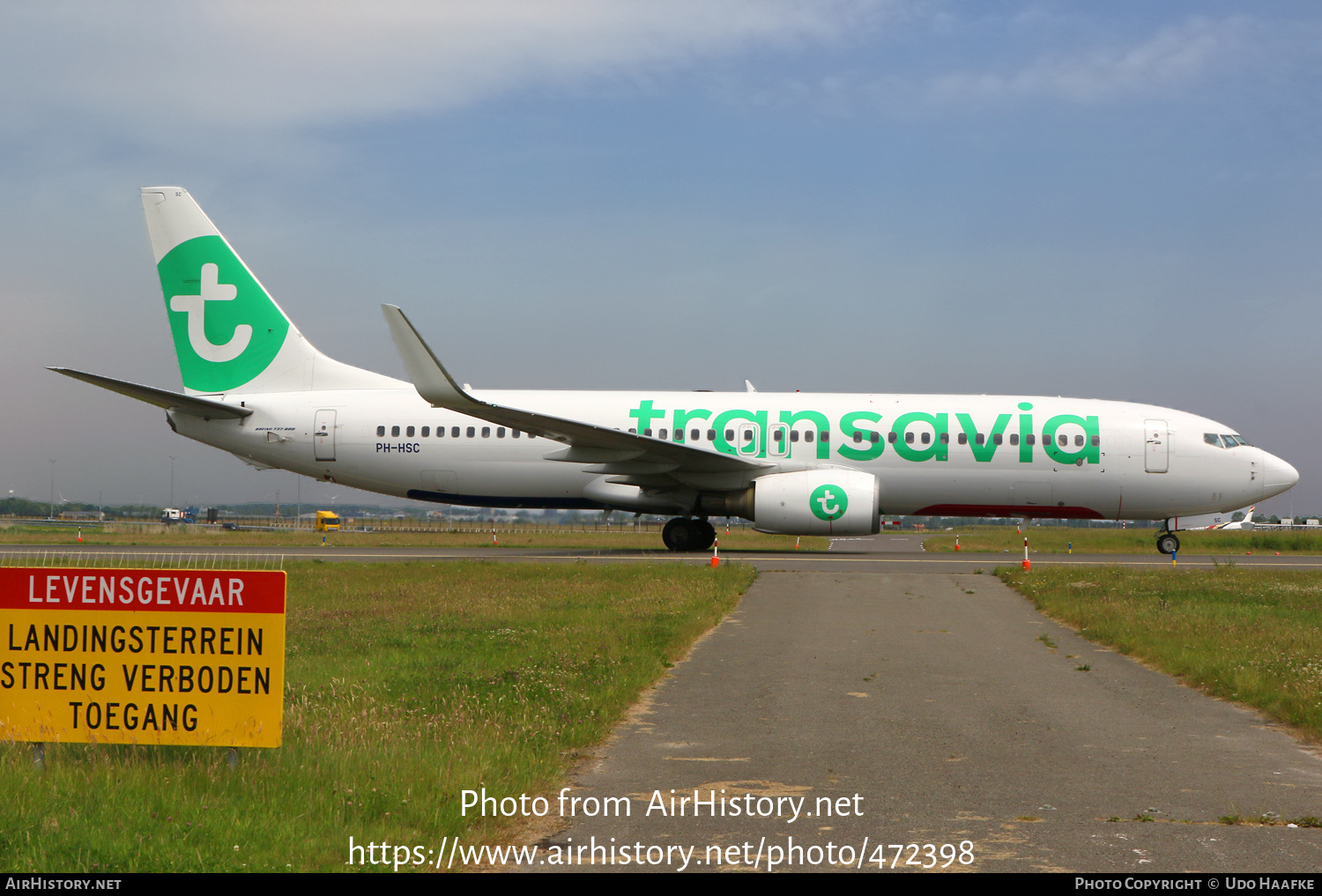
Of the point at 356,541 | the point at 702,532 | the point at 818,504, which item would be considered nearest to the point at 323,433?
the point at 702,532

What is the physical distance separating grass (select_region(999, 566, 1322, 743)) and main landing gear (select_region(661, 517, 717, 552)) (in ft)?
26.3

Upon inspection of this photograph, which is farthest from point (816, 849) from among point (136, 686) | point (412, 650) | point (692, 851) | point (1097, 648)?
point (1097, 648)

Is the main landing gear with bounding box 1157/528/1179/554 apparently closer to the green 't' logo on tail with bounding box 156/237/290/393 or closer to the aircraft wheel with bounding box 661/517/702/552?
the aircraft wheel with bounding box 661/517/702/552

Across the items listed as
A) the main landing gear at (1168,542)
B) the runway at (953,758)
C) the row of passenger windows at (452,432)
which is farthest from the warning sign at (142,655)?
the main landing gear at (1168,542)

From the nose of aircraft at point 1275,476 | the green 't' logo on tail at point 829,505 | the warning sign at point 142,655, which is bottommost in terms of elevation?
the warning sign at point 142,655

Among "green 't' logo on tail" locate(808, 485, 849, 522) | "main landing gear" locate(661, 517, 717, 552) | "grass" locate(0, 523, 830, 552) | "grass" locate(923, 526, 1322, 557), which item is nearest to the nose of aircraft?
"grass" locate(923, 526, 1322, 557)

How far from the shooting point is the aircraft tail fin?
25.1m

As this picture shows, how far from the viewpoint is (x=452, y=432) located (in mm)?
24672

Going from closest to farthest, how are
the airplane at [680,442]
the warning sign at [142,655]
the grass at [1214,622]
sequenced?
the warning sign at [142,655]
the grass at [1214,622]
the airplane at [680,442]

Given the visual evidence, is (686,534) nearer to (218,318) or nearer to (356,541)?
(218,318)

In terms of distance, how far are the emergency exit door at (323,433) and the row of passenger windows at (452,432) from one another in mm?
1123

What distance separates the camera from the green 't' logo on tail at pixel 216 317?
25.1 metres

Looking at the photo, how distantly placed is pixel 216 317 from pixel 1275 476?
25.2 metres

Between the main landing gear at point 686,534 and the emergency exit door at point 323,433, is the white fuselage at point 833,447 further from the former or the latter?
the main landing gear at point 686,534
